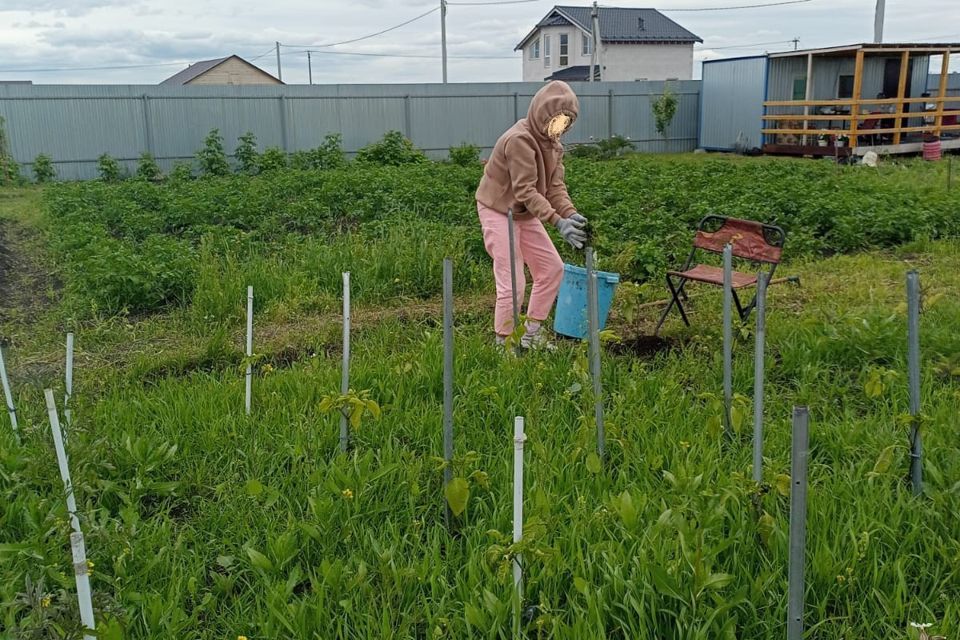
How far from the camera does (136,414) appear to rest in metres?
3.91

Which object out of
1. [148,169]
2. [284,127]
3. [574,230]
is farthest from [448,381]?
[284,127]

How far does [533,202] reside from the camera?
4.75 meters

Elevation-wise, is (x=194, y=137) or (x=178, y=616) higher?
(x=194, y=137)

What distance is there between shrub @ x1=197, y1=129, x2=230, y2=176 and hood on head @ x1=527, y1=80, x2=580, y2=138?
588 inches

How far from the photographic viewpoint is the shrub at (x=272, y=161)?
60.0 ft

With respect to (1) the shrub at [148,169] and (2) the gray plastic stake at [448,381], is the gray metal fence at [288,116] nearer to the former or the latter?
(1) the shrub at [148,169]

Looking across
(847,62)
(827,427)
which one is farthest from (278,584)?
(847,62)

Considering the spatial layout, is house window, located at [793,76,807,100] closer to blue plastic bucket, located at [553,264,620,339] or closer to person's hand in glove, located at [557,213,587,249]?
blue plastic bucket, located at [553,264,620,339]

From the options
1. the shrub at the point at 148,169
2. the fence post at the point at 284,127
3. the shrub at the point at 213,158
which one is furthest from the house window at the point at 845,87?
the shrub at the point at 148,169

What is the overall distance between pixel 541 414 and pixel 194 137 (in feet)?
60.0

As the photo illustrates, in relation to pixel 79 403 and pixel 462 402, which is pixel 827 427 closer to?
pixel 462 402

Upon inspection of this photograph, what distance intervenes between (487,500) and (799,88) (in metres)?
21.5

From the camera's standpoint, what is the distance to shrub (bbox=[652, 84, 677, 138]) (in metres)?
23.6

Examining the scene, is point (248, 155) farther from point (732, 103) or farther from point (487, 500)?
point (487, 500)
